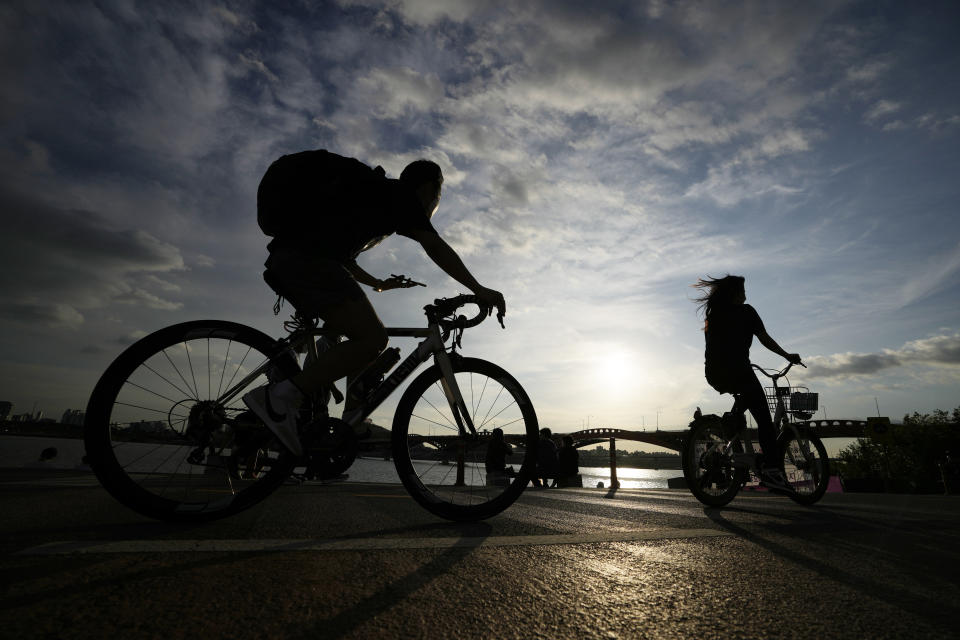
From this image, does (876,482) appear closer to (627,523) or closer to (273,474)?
(627,523)

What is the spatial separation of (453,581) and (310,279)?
1.73 meters

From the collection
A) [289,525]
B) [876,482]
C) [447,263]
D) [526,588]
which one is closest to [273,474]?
[289,525]

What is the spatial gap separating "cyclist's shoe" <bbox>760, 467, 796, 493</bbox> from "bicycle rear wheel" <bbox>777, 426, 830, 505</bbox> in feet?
0.28

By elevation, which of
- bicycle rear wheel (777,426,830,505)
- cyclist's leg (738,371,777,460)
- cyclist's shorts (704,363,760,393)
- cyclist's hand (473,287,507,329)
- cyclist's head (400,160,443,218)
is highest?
cyclist's head (400,160,443,218)

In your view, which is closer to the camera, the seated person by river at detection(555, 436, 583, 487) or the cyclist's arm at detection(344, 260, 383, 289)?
the cyclist's arm at detection(344, 260, 383, 289)

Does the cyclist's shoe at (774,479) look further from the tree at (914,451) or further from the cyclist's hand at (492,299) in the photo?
the tree at (914,451)

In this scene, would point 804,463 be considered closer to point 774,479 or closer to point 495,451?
point 774,479

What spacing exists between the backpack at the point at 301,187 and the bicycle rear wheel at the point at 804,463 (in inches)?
197

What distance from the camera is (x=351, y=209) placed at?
8.44 feet

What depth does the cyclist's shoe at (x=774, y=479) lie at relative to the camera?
15.3 ft

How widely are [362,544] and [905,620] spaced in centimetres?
164

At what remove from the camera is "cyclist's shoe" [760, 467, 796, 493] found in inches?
184

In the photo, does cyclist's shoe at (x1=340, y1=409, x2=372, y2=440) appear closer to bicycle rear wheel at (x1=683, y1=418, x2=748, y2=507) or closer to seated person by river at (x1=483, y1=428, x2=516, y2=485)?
seated person by river at (x1=483, y1=428, x2=516, y2=485)

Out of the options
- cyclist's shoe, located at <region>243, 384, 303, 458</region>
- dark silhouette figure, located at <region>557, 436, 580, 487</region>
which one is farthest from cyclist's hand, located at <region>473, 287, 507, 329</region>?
dark silhouette figure, located at <region>557, 436, 580, 487</region>
